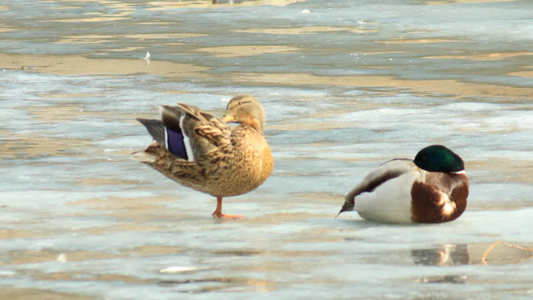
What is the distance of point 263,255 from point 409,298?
44.7 inches

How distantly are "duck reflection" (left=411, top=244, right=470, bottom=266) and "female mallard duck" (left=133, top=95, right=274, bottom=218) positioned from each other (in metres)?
1.25

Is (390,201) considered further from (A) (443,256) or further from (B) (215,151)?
(B) (215,151)

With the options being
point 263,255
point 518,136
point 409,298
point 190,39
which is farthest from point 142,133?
point 190,39

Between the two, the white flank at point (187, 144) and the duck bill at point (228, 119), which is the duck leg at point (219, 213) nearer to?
the white flank at point (187, 144)

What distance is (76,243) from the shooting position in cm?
632

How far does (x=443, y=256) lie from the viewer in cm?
585

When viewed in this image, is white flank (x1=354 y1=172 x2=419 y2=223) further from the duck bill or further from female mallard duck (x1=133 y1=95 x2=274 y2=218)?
the duck bill

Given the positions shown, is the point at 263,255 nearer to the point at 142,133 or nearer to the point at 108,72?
the point at 142,133

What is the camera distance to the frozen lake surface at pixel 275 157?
5516mm

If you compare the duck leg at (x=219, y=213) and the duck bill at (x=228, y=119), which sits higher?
the duck bill at (x=228, y=119)

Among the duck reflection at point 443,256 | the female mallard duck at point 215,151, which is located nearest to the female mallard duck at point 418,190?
the duck reflection at point 443,256

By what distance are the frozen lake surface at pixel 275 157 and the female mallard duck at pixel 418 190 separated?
9 cm

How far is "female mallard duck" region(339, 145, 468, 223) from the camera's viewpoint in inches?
258

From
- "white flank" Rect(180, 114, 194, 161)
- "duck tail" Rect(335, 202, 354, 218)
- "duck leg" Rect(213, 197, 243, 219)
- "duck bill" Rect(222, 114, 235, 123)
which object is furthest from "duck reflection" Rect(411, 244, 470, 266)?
"duck bill" Rect(222, 114, 235, 123)
